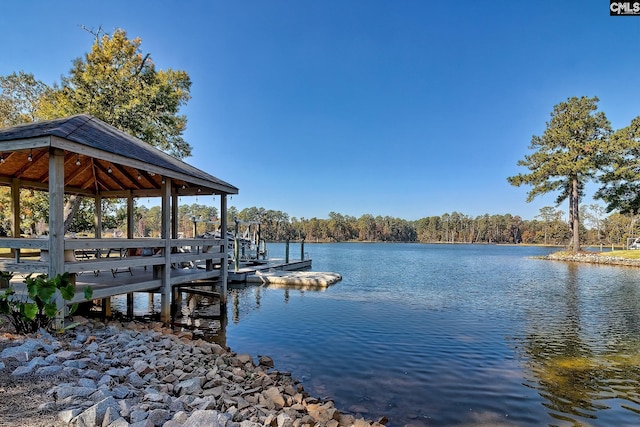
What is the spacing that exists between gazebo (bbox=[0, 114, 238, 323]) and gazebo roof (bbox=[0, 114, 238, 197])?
15 millimetres

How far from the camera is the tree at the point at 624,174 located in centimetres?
2866

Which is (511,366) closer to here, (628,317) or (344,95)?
(628,317)

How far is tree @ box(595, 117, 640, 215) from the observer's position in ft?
94.0

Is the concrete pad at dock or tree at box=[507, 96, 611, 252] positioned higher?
tree at box=[507, 96, 611, 252]

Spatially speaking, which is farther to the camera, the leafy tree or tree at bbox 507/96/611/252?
tree at bbox 507/96/611/252

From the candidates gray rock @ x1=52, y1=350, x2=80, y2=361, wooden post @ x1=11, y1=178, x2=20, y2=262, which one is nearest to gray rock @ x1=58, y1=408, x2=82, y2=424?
gray rock @ x1=52, y1=350, x2=80, y2=361

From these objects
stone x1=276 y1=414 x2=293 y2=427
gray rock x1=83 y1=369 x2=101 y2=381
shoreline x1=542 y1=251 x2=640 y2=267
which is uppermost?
gray rock x1=83 y1=369 x2=101 y2=381

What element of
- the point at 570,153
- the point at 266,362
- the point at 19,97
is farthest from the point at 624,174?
the point at 19,97

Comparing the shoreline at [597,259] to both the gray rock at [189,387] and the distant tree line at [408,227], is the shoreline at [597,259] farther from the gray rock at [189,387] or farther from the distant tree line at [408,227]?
the distant tree line at [408,227]

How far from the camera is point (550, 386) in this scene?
588 centimetres

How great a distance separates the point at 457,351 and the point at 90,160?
961 cm

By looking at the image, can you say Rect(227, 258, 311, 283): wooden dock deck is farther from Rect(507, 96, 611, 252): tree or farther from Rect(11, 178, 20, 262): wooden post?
Rect(507, 96, 611, 252): tree

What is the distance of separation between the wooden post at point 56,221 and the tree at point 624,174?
35905mm

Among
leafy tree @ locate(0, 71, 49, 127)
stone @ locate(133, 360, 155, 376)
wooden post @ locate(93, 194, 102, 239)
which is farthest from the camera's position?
leafy tree @ locate(0, 71, 49, 127)
